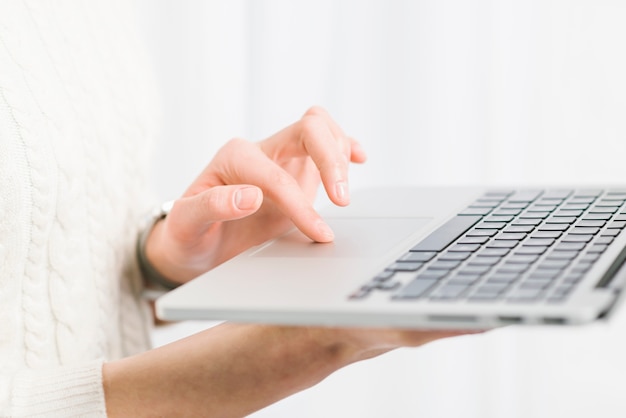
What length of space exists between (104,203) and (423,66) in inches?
35.4

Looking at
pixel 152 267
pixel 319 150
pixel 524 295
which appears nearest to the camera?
pixel 524 295

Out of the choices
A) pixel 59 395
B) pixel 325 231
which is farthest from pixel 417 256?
pixel 59 395

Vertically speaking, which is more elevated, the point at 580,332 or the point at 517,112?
the point at 517,112

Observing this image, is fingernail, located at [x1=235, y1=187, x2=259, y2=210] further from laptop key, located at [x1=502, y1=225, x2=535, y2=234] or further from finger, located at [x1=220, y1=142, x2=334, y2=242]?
laptop key, located at [x1=502, y1=225, x2=535, y2=234]

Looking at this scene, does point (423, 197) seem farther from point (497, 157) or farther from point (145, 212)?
point (497, 157)

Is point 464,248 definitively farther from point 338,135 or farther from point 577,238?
point 338,135

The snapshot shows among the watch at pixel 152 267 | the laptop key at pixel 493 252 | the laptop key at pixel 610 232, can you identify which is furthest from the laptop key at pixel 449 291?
the watch at pixel 152 267

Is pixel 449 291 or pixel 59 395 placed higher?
pixel 449 291

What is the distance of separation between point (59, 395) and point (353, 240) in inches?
11.8

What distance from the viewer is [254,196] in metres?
0.77

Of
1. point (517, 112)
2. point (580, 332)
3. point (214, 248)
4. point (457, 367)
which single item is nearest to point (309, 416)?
point (457, 367)

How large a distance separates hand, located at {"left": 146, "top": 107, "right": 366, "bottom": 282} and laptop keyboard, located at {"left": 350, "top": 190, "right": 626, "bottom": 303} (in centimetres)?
12

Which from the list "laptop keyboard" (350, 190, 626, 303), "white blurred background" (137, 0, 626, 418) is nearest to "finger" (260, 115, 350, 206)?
"laptop keyboard" (350, 190, 626, 303)

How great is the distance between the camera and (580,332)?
1.80m
